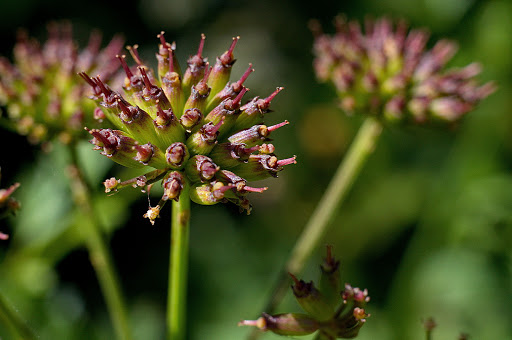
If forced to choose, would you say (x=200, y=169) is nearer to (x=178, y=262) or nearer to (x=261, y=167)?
(x=261, y=167)

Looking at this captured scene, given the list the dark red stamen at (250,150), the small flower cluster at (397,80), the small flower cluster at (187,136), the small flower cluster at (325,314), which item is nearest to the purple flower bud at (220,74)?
the small flower cluster at (187,136)

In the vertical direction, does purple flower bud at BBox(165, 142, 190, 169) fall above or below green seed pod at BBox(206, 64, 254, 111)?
below

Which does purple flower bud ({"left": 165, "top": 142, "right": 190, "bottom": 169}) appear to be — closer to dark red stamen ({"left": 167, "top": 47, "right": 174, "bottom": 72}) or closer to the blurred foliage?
dark red stamen ({"left": 167, "top": 47, "right": 174, "bottom": 72})

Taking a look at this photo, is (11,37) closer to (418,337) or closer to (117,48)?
(117,48)

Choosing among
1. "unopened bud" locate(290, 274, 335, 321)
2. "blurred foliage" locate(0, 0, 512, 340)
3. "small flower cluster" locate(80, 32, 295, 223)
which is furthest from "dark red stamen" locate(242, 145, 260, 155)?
"blurred foliage" locate(0, 0, 512, 340)

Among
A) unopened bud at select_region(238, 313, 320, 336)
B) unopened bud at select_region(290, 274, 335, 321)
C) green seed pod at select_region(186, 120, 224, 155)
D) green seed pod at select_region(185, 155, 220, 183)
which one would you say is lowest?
unopened bud at select_region(238, 313, 320, 336)

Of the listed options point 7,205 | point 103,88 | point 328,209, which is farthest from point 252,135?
point 328,209
